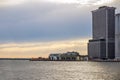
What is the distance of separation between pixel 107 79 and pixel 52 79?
596 inches

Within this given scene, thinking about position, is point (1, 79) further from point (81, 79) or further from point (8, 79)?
point (81, 79)

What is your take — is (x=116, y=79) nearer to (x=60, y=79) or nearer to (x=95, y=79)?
(x=95, y=79)

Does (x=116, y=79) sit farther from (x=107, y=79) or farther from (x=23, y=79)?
(x=23, y=79)

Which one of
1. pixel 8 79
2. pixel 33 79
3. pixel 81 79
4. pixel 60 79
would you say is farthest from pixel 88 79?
pixel 8 79

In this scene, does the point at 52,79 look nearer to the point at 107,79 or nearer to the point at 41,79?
the point at 41,79

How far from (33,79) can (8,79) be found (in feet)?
22.5

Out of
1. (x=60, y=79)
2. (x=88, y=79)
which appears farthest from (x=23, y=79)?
(x=88, y=79)

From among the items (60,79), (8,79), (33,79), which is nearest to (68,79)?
(60,79)

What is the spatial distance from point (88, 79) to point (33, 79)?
15016mm

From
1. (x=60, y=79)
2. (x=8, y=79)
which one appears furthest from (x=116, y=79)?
(x=8, y=79)

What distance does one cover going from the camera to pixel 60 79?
9306 cm

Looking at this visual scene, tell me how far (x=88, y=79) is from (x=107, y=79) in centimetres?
558

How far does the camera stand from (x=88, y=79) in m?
92.5

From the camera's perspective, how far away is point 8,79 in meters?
88.8
